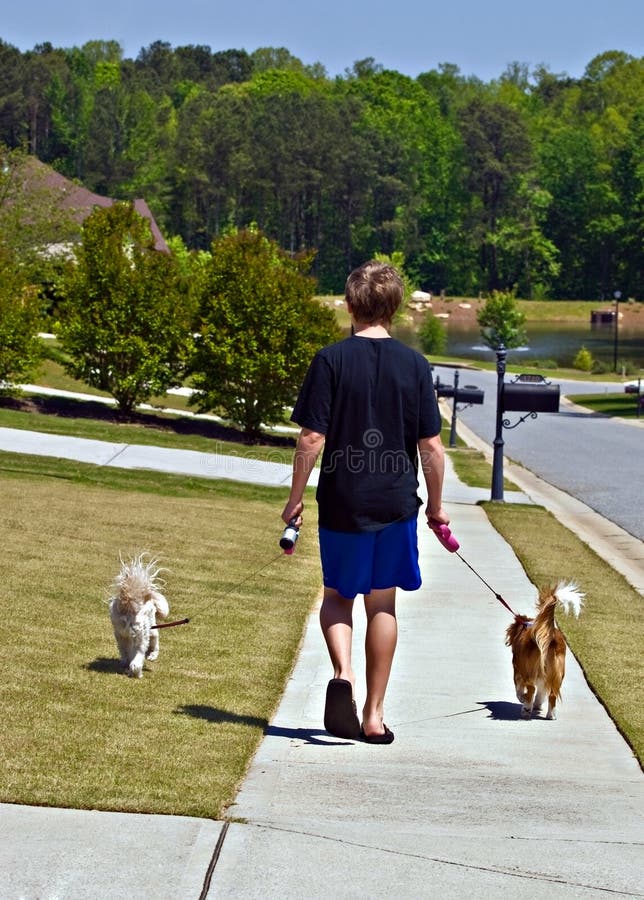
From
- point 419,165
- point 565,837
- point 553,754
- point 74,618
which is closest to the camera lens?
point 565,837

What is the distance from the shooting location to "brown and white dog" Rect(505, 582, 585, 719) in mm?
7492

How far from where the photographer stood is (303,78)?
19900 centimetres

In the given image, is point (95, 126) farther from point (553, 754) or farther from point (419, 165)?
point (553, 754)

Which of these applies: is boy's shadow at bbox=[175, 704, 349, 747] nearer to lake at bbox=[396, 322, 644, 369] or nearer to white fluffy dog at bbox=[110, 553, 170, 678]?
white fluffy dog at bbox=[110, 553, 170, 678]

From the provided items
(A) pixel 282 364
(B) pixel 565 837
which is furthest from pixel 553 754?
(A) pixel 282 364

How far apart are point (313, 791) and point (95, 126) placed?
146 m

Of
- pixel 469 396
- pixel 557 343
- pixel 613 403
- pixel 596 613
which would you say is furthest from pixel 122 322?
pixel 557 343

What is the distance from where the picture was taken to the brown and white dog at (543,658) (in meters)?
7.49

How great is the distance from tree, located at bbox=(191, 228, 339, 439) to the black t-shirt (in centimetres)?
2412

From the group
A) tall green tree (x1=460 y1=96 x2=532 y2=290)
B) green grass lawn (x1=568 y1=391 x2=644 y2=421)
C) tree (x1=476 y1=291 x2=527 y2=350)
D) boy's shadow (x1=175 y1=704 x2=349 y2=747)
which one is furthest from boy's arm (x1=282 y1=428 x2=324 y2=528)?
tall green tree (x1=460 y1=96 x2=532 y2=290)

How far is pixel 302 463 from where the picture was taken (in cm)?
673

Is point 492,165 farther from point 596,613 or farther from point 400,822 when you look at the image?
point 400,822

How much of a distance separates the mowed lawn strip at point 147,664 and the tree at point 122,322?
1462 cm

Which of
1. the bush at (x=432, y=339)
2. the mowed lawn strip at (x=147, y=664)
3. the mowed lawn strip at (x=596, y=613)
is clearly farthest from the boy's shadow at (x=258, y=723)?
the bush at (x=432, y=339)
